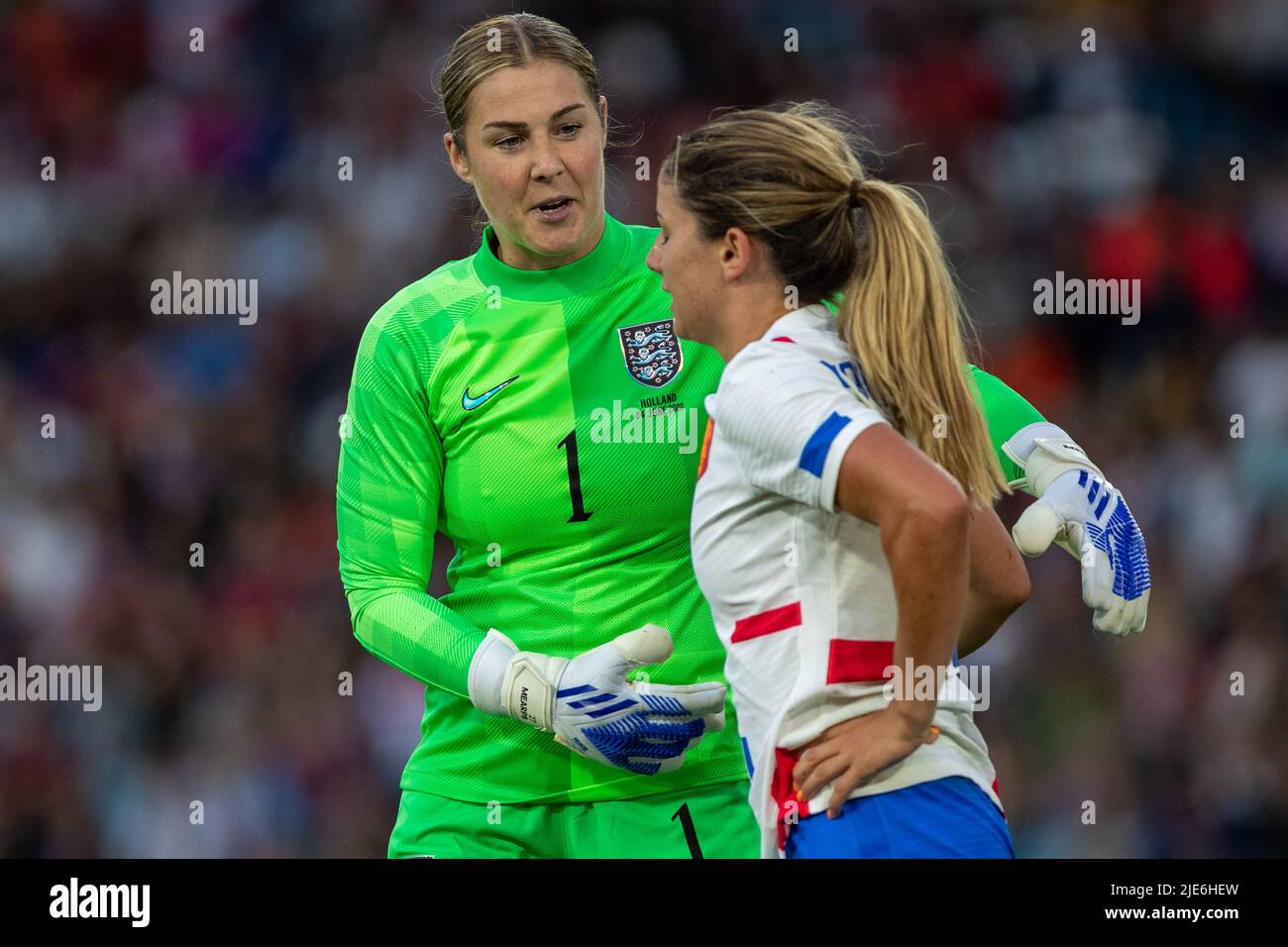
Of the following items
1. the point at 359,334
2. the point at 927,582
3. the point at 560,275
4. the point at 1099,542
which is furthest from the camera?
the point at 359,334

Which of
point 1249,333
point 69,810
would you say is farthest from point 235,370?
point 1249,333

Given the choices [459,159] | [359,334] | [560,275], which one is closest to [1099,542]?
[560,275]

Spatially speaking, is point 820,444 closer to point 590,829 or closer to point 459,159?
point 590,829

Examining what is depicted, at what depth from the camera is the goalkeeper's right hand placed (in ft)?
9.46

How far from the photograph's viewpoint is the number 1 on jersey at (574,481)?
3.06 m

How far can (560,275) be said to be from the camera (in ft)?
10.4

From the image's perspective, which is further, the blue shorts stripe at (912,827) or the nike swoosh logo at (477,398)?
the nike swoosh logo at (477,398)

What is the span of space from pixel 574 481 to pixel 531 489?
76 mm

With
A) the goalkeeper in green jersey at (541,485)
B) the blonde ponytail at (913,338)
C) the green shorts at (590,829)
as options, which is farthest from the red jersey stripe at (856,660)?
the green shorts at (590,829)

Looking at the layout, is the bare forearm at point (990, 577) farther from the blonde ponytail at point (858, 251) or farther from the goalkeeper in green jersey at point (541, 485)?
the goalkeeper in green jersey at point (541, 485)

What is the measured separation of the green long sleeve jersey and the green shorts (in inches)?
1.1

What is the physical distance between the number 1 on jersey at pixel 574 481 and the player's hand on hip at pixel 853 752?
81 centimetres

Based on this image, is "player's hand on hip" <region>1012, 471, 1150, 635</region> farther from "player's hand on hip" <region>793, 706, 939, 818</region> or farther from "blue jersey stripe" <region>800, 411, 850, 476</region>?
"blue jersey stripe" <region>800, 411, 850, 476</region>

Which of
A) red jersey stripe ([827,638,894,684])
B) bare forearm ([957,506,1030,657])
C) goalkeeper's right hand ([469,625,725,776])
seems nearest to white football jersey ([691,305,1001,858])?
red jersey stripe ([827,638,894,684])
